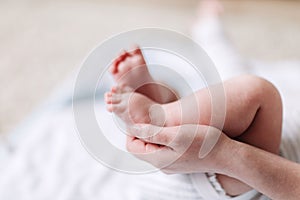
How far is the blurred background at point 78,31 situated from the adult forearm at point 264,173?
602 mm

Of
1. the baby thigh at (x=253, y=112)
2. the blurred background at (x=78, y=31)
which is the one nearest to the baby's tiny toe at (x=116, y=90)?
the baby thigh at (x=253, y=112)

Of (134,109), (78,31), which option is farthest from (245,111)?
(78,31)

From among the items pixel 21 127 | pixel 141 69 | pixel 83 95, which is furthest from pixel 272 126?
pixel 21 127

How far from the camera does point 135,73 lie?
1.67 ft

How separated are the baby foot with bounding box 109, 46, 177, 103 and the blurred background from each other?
0.47 meters

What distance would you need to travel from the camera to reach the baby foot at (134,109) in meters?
0.46

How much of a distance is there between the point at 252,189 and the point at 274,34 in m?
0.86

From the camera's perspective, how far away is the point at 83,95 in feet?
2.54

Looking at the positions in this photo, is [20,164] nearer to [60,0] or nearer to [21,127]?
[21,127]

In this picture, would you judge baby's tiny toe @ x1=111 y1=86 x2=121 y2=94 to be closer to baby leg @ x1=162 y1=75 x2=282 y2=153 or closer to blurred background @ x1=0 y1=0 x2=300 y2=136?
baby leg @ x1=162 y1=75 x2=282 y2=153

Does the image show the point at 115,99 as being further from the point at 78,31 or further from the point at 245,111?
the point at 78,31

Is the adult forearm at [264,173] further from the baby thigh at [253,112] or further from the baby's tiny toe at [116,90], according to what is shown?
the baby's tiny toe at [116,90]

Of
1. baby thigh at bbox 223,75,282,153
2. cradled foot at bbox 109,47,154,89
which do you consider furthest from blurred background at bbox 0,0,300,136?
baby thigh at bbox 223,75,282,153

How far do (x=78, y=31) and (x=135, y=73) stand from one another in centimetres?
84
